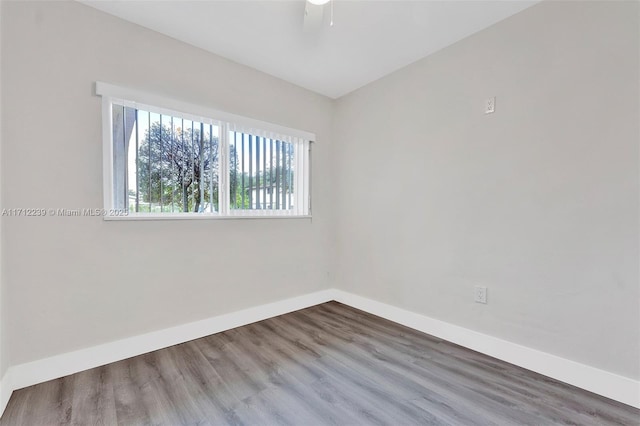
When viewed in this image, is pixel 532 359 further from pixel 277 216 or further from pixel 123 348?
pixel 123 348

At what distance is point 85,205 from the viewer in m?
1.82

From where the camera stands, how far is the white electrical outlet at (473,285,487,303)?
2057 mm

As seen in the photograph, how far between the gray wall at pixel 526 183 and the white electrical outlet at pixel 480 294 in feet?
0.15

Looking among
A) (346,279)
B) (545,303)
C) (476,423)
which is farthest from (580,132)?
(346,279)

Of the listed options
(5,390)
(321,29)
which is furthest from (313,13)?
(5,390)

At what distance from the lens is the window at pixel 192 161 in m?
1.97

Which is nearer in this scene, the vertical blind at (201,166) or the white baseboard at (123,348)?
the white baseboard at (123,348)

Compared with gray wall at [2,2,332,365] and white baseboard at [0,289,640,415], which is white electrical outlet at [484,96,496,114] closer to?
white baseboard at [0,289,640,415]

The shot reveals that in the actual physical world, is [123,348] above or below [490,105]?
below

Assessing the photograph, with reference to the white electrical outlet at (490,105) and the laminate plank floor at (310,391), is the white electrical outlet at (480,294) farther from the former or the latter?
the white electrical outlet at (490,105)

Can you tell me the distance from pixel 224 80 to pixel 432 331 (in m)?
2.86

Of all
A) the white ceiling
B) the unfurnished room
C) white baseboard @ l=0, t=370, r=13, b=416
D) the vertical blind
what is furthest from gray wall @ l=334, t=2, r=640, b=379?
white baseboard @ l=0, t=370, r=13, b=416
